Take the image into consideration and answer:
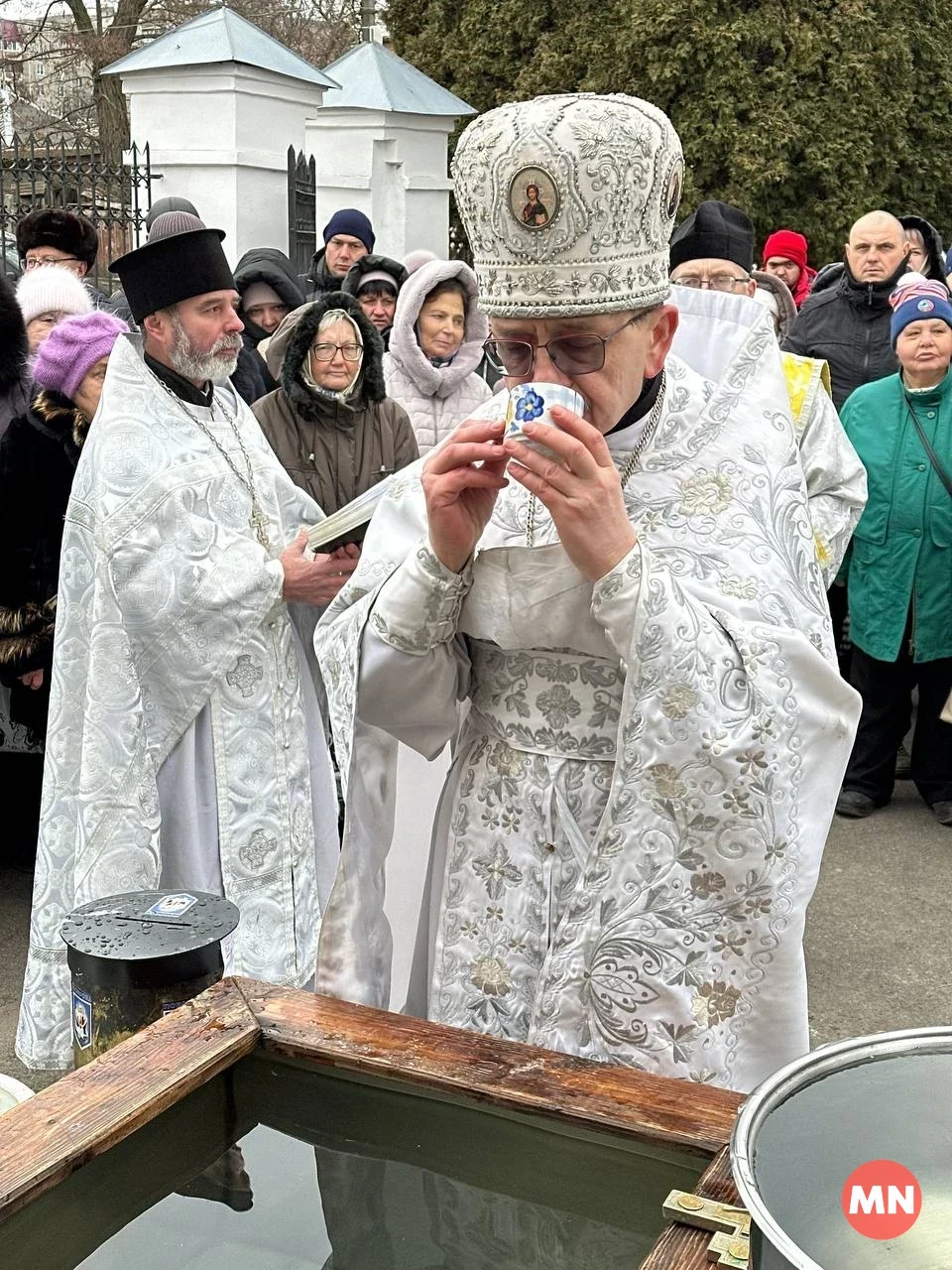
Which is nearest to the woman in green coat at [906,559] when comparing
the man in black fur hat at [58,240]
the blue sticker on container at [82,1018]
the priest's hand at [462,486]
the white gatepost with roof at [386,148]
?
the man in black fur hat at [58,240]

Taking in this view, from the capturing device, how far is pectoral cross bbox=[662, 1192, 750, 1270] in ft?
4.05

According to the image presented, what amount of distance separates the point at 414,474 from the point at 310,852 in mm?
2013

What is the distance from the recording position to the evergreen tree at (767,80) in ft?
58.1

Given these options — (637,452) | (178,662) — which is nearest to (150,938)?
(637,452)

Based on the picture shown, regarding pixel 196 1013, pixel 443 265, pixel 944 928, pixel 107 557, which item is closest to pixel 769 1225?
pixel 196 1013

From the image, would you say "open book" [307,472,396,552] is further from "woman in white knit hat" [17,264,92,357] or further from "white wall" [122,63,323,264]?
"white wall" [122,63,323,264]

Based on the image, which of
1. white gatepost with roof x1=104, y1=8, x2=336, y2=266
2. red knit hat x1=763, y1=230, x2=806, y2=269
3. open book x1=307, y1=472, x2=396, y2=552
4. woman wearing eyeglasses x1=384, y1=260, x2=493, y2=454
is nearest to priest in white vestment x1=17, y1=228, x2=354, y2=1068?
open book x1=307, y1=472, x2=396, y2=552

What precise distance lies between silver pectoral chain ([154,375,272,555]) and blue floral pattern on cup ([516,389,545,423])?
2.21 metres

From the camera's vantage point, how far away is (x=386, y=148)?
11266mm

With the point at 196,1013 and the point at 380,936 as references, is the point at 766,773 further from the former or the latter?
the point at 196,1013

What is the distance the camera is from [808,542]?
200cm

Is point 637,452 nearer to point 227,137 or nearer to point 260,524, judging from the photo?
point 260,524

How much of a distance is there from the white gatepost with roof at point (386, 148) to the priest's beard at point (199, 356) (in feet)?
23.3

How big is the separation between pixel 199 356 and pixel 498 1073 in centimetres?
259
